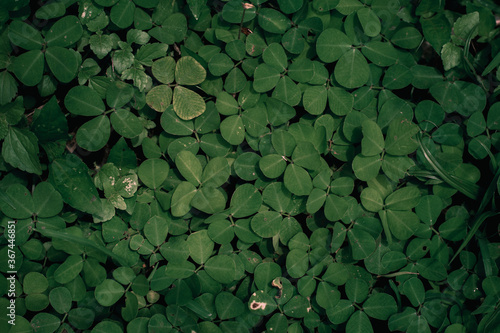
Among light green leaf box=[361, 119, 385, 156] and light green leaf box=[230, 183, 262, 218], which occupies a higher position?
light green leaf box=[361, 119, 385, 156]

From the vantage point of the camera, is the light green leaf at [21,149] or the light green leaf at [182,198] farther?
the light green leaf at [182,198]

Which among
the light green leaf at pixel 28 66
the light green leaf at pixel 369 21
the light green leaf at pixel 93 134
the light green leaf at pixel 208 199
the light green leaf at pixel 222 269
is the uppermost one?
the light green leaf at pixel 369 21

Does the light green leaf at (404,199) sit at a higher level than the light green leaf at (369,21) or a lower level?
lower

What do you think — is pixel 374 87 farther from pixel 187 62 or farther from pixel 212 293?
pixel 212 293

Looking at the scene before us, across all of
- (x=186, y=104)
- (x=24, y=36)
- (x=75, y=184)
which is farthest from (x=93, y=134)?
(x=24, y=36)

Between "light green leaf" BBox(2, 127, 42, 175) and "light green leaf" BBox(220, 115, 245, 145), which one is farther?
"light green leaf" BBox(220, 115, 245, 145)

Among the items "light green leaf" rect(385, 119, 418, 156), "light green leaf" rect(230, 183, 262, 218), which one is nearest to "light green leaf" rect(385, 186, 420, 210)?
"light green leaf" rect(385, 119, 418, 156)

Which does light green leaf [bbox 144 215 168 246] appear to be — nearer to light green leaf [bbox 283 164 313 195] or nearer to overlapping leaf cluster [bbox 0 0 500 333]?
overlapping leaf cluster [bbox 0 0 500 333]

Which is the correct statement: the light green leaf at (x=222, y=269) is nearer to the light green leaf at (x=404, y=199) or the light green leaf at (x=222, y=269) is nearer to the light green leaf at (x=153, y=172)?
the light green leaf at (x=153, y=172)

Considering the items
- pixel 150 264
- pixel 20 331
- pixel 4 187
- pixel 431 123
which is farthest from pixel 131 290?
Answer: pixel 431 123

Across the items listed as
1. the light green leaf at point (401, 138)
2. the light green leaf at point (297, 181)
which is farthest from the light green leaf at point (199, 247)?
the light green leaf at point (401, 138)
